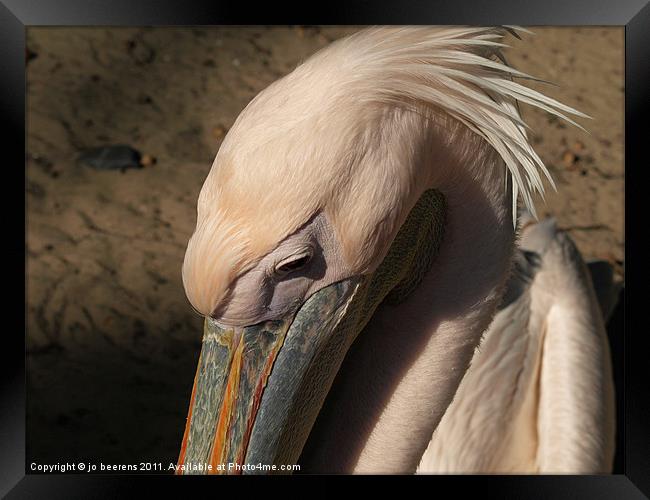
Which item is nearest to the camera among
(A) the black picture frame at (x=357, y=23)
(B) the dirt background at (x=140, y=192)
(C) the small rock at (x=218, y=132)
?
(A) the black picture frame at (x=357, y=23)

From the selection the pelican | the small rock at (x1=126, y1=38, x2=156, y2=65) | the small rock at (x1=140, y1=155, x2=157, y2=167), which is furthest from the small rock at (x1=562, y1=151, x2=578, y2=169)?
the pelican

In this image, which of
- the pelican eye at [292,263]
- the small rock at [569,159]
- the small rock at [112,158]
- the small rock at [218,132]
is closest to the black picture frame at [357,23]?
the pelican eye at [292,263]

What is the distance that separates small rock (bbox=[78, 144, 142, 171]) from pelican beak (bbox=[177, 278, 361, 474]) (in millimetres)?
2070

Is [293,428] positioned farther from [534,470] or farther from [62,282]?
[62,282]

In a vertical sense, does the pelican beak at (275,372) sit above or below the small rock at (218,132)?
below

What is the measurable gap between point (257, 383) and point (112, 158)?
7.14ft

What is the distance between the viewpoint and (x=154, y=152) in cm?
306

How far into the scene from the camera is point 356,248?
956mm

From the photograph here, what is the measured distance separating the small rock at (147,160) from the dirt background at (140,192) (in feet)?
0.08

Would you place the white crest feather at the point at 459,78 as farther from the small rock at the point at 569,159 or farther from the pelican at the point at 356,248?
the small rock at the point at 569,159

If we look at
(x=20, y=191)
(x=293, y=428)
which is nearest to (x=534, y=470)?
(x=293, y=428)

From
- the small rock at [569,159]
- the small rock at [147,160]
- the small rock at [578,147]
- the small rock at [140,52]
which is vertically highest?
the small rock at [140,52]

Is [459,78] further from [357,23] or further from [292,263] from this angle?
[292,263]

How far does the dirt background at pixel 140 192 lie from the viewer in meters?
2.34
